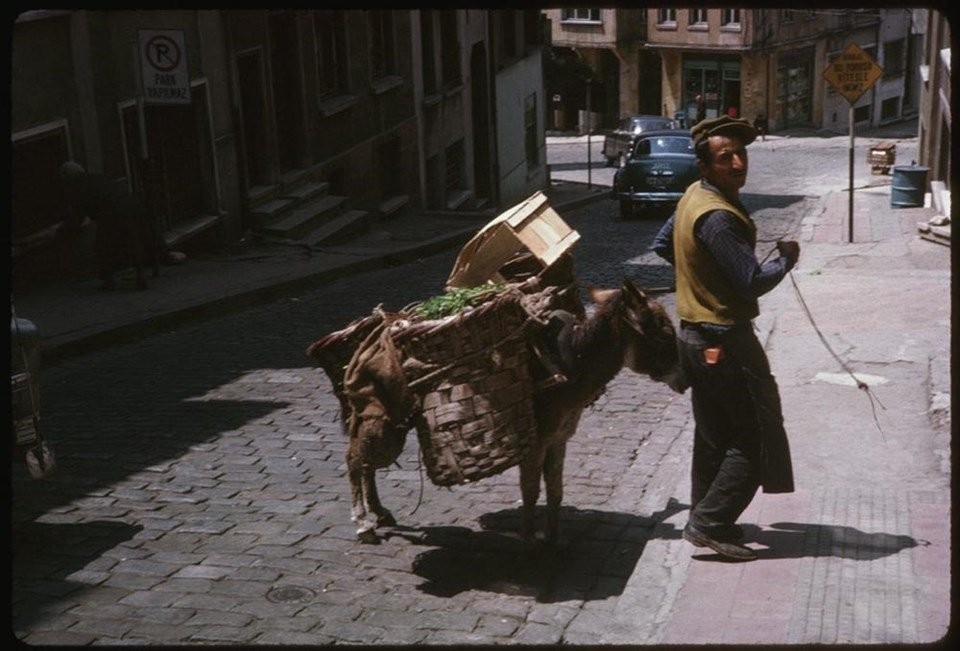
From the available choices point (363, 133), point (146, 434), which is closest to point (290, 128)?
point (363, 133)

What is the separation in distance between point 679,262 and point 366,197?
19613 millimetres

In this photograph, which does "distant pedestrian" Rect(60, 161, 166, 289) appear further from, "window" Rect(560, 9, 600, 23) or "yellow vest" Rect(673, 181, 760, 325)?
"window" Rect(560, 9, 600, 23)

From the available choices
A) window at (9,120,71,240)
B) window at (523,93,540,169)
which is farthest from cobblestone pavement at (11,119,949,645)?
window at (523,93,540,169)

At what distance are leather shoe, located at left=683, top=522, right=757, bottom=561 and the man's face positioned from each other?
5.49 ft

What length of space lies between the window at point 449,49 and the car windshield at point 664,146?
4.95 meters

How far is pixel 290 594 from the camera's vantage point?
6.33 metres

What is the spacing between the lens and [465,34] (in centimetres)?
3219

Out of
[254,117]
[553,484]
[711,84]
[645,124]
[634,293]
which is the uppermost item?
[634,293]

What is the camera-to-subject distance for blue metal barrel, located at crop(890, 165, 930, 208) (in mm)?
24734

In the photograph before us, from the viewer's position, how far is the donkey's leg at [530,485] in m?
6.41

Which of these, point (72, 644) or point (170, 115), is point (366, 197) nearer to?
point (170, 115)

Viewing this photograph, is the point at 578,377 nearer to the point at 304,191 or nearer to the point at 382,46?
the point at 304,191

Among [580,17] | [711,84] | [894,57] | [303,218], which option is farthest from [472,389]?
[894,57]

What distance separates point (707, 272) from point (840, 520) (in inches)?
64.7
